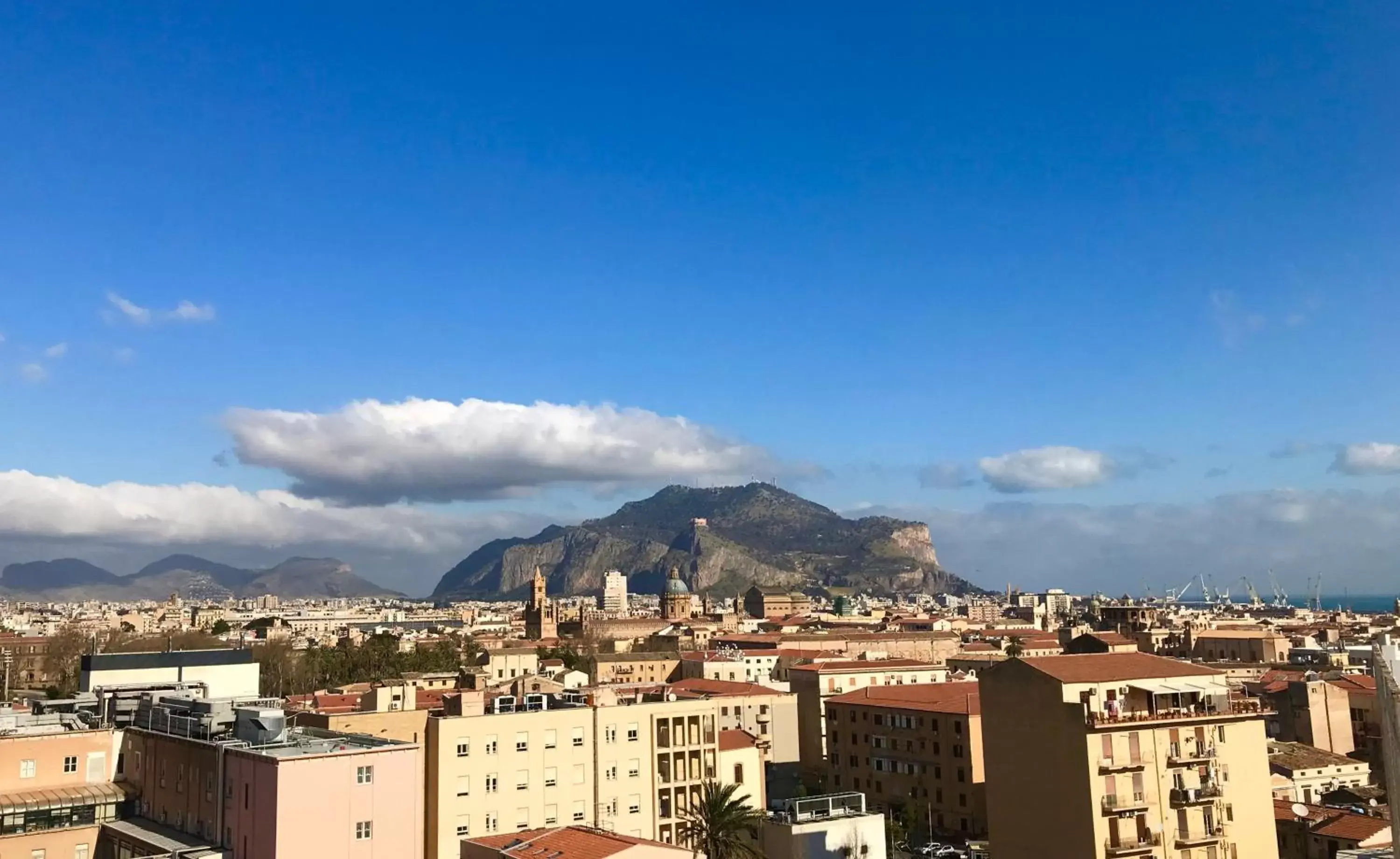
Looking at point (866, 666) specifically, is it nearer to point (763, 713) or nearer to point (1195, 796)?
point (763, 713)

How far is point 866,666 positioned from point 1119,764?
6791 cm

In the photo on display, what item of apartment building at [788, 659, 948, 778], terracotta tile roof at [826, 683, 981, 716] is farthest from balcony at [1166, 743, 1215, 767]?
apartment building at [788, 659, 948, 778]

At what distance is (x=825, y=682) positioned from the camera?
105 m

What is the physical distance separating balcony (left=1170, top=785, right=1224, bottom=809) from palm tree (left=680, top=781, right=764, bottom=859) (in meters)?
19.1

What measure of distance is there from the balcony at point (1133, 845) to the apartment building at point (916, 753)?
21.3 metres

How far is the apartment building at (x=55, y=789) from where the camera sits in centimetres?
4294

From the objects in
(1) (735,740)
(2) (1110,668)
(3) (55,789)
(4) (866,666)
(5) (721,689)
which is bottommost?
(1) (735,740)

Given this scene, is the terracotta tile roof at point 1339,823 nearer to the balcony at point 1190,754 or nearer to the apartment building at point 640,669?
the balcony at point 1190,754

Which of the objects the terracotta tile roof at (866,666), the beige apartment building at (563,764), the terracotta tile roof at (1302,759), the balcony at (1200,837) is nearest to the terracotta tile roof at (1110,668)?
the balcony at (1200,837)

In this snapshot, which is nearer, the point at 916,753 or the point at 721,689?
the point at 916,753

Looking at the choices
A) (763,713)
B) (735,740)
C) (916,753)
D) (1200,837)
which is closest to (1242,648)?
(763,713)

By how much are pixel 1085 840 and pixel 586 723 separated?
24186 millimetres

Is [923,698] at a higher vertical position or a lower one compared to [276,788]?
lower

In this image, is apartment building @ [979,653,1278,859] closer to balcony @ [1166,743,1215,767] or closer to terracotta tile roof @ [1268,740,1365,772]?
balcony @ [1166,743,1215,767]
